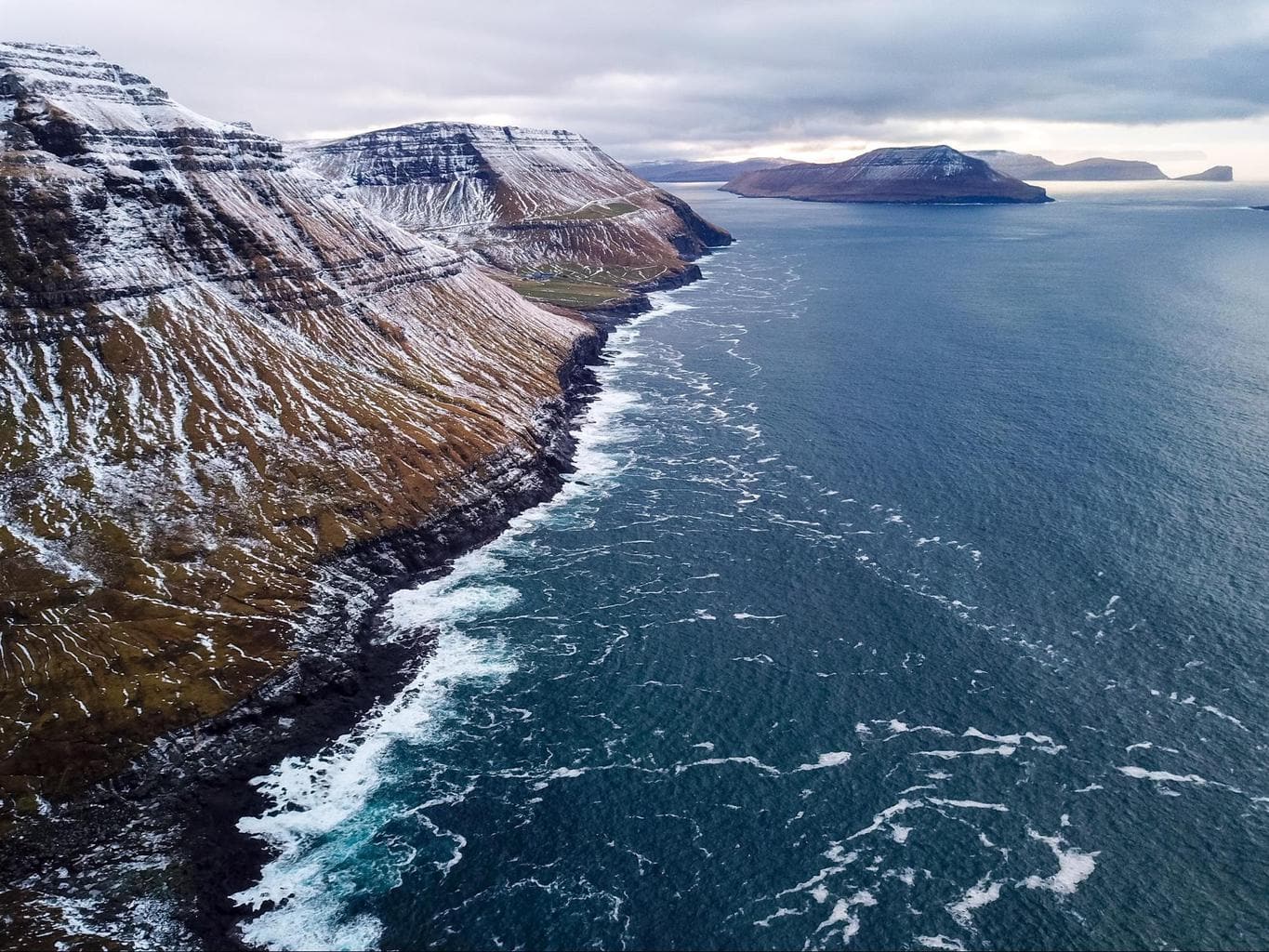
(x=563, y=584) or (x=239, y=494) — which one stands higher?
(x=239, y=494)

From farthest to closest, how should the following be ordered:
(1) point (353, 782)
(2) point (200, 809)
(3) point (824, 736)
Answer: (3) point (824, 736), (1) point (353, 782), (2) point (200, 809)

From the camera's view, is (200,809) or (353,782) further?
(353,782)

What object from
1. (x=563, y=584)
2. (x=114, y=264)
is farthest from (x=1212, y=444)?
(x=114, y=264)

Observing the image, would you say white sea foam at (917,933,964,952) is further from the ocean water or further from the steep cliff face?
the steep cliff face

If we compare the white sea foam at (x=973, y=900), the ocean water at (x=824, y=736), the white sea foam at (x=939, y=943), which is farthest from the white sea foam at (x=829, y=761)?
the white sea foam at (x=939, y=943)

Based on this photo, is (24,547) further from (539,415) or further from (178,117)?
(178,117)

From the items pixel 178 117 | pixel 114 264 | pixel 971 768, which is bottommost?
pixel 971 768

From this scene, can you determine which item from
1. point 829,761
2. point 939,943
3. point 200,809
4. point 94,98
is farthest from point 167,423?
point 939,943

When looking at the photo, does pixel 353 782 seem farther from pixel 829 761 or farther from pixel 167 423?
pixel 167 423
